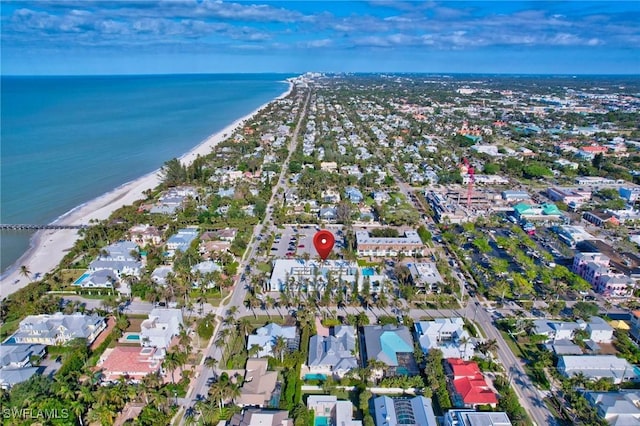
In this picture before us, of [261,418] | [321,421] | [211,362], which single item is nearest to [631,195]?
[321,421]

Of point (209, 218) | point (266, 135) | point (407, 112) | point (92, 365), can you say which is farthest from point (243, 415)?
point (407, 112)

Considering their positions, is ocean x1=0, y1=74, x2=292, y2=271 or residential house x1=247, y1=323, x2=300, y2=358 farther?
ocean x1=0, y1=74, x2=292, y2=271

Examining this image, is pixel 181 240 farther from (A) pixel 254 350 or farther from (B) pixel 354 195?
(B) pixel 354 195

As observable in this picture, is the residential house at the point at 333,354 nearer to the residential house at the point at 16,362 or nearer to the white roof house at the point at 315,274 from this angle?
the white roof house at the point at 315,274

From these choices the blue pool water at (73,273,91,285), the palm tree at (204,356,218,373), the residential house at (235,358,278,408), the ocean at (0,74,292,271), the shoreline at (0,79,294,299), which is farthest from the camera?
the ocean at (0,74,292,271)

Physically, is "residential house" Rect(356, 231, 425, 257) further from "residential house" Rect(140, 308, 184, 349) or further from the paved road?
"residential house" Rect(140, 308, 184, 349)

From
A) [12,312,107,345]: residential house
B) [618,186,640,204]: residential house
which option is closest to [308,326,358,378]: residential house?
[12,312,107,345]: residential house

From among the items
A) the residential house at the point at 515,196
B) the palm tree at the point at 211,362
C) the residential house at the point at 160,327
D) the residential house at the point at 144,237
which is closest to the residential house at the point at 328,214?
the residential house at the point at 144,237

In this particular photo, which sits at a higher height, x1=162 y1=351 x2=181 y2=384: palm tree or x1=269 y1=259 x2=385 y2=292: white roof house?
x1=269 y1=259 x2=385 y2=292: white roof house
